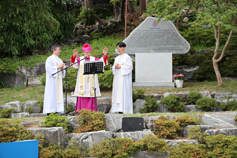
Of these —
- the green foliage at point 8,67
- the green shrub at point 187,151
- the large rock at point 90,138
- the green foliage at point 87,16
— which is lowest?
the green shrub at point 187,151

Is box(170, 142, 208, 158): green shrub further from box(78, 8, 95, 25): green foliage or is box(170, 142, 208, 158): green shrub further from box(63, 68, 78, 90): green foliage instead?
box(78, 8, 95, 25): green foliage

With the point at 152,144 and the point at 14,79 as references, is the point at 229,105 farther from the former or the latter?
the point at 14,79

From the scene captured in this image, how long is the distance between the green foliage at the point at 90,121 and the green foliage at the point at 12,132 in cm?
98

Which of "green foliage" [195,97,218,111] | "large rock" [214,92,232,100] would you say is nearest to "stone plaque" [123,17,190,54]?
"large rock" [214,92,232,100]

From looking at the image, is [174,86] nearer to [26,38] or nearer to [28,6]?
[28,6]

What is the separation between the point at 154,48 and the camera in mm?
10594

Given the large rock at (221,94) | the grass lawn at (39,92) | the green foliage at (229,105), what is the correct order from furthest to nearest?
the grass lawn at (39,92), the large rock at (221,94), the green foliage at (229,105)

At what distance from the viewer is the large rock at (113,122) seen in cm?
527

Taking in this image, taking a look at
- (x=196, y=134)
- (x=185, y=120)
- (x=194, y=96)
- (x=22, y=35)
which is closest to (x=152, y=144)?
(x=196, y=134)

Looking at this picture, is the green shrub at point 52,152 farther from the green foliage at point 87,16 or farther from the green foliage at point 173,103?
the green foliage at point 87,16

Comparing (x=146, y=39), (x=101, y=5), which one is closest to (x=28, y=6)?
(x=146, y=39)

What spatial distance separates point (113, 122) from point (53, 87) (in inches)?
95.8

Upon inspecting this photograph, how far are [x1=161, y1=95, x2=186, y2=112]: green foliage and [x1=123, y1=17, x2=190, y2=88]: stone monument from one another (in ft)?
7.78

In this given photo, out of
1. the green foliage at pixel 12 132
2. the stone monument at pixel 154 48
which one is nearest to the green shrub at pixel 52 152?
the green foliage at pixel 12 132
